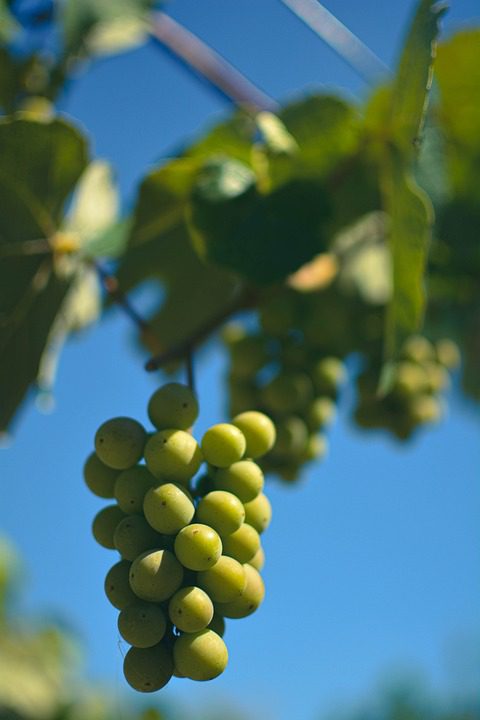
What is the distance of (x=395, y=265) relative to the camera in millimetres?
1313

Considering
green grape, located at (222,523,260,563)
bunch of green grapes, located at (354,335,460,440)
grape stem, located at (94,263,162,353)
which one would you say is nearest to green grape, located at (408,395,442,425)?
bunch of green grapes, located at (354,335,460,440)

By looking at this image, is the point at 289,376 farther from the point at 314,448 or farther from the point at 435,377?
the point at 435,377

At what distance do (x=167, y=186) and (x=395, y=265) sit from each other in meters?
0.39

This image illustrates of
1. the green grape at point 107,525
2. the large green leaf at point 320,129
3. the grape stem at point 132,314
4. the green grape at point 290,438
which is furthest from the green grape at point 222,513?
the large green leaf at point 320,129

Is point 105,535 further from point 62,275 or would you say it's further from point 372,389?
point 372,389

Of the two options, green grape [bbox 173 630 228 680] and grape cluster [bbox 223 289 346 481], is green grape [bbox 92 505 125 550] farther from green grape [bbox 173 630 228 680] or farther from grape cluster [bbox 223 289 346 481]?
grape cluster [bbox 223 289 346 481]

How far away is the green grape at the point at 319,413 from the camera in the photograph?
1.47 metres

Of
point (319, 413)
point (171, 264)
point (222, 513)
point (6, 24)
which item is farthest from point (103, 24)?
point (222, 513)

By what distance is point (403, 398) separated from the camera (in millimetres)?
1673

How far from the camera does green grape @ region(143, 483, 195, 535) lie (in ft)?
2.70

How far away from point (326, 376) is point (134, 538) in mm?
739

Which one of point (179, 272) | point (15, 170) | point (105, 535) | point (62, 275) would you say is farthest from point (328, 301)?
point (105, 535)

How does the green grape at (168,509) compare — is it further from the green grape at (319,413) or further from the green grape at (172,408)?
the green grape at (319,413)

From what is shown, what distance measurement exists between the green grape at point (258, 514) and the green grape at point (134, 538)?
117mm
